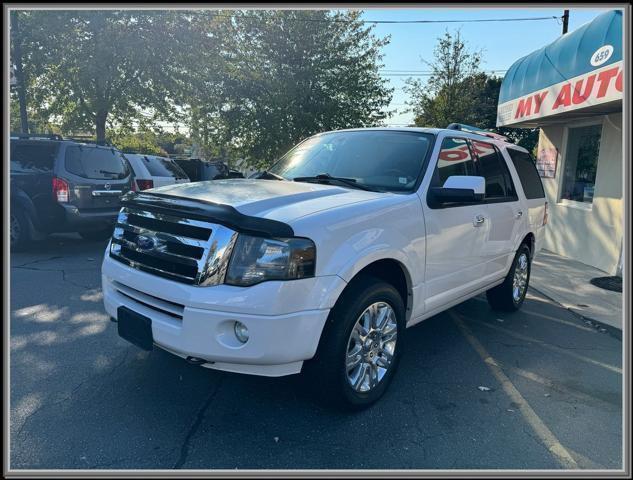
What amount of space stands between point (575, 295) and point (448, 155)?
3.90m

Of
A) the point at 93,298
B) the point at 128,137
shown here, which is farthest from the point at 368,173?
the point at 128,137

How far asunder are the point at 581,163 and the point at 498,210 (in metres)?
6.00

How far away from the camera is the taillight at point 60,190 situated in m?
7.47

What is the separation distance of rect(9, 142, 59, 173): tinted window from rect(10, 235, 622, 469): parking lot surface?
12.0ft

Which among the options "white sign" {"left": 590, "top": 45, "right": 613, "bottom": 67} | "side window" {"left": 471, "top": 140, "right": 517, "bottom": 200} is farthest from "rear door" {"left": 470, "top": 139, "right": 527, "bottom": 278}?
"white sign" {"left": 590, "top": 45, "right": 613, "bottom": 67}

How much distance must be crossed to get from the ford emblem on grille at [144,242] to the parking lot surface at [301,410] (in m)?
1.05

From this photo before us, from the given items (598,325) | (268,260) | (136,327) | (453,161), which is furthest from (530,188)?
(136,327)

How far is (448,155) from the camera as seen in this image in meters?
4.10

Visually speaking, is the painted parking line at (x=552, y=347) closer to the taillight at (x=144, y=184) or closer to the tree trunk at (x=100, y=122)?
the taillight at (x=144, y=184)

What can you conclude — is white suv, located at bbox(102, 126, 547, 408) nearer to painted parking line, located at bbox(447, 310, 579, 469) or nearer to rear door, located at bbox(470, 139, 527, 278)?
rear door, located at bbox(470, 139, 527, 278)

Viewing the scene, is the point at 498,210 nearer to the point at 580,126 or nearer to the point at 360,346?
the point at 360,346

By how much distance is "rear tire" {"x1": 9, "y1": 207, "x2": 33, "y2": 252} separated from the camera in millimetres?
7707

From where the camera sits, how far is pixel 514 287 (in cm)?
548

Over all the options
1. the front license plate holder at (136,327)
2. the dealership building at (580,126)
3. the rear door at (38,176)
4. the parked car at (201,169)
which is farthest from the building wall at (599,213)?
the parked car at (201,169)
